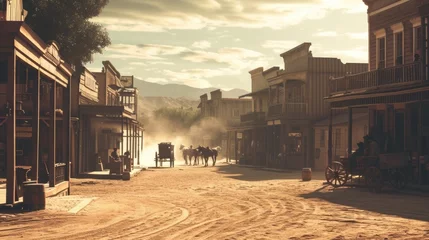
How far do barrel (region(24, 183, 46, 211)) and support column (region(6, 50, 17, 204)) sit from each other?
37cm

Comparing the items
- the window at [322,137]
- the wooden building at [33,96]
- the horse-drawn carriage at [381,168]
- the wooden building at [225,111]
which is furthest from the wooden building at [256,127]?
the horse-drawn carriage at [381,168]

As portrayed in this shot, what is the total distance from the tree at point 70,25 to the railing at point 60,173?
2370cm

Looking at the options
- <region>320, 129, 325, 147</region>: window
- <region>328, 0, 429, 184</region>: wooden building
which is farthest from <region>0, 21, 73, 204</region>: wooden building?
<region>320, 129, 325, 147</region>: window

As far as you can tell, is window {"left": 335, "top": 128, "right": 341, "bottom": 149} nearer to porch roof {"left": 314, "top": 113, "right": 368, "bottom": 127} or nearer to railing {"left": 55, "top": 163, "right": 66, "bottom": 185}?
porch roof {"left": 314, "top": 113, "right": 368, "bottom": 127}

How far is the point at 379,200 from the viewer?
1920 centimetres

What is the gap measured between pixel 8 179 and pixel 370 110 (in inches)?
745

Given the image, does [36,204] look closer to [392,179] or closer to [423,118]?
[392,179]

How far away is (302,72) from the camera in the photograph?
4331 cm

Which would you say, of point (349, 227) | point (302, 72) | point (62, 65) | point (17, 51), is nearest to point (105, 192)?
point (62, 65)

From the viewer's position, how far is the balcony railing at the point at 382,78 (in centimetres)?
2327

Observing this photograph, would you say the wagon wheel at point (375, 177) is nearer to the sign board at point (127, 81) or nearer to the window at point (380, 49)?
the window at point (380, 49)

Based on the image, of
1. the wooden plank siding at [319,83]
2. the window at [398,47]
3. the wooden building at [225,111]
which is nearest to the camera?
the window at [398,47]

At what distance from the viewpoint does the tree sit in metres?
43.1

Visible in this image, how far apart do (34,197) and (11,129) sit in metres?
1.82
